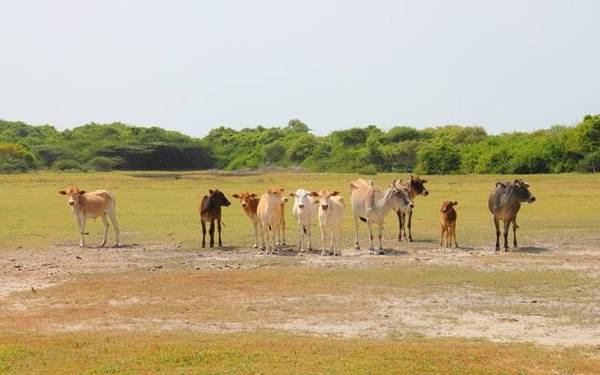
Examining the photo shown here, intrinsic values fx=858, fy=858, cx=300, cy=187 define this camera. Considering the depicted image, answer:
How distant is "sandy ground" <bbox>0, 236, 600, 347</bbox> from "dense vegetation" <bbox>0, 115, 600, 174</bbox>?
148 feet

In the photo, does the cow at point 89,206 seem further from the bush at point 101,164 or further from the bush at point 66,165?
the bush at point 101,164

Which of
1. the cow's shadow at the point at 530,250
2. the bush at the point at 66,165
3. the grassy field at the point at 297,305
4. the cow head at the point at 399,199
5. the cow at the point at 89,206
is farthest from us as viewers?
the bush at the point at 66,165

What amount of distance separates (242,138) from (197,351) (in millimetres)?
92612

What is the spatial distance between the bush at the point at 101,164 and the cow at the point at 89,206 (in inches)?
2317

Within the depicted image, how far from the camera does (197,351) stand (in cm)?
1077

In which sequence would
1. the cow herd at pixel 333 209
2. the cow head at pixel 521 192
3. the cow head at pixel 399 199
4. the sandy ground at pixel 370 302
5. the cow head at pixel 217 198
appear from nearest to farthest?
the sandy ground at pixel 370 302, the cow herd at pixel 333 209, the cow head at pixel 399 199, the cow head at pixel 521 192, the cow head at pixel 217 198

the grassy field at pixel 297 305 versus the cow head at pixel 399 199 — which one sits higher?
the cow head at pixel 399 199

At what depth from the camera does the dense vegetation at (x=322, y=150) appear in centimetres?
6631

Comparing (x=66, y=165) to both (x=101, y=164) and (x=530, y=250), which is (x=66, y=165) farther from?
(x=530, y=250)

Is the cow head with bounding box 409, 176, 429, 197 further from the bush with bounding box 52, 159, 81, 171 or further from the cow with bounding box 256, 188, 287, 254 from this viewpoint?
the bush with bounding box 52, 159, 81, 171

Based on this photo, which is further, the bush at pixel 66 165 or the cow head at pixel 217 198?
the bush at pixel 66 165

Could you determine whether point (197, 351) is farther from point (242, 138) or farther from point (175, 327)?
point (242, 138)

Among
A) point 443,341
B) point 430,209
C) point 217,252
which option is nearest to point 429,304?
point 443,341

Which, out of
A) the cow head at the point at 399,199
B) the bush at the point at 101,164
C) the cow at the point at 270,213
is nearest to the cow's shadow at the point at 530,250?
the cow head at the point at 399,199
